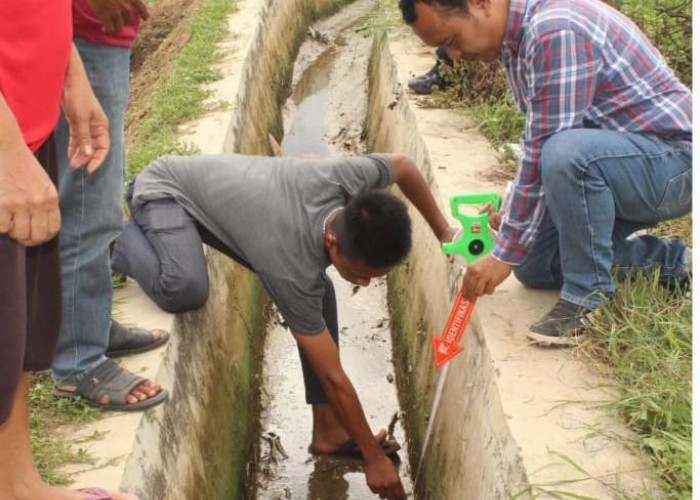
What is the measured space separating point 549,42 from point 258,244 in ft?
3.95

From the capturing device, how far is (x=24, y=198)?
1.84 metres

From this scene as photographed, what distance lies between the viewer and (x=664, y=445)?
256cm

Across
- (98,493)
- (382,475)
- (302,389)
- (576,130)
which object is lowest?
(302,389)

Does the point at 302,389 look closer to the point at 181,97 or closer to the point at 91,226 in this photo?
the point at 91,226

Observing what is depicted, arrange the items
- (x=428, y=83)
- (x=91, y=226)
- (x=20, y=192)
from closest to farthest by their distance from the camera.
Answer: (x=20, y=192) → (x=91, y=226) → (x=428, y=83)

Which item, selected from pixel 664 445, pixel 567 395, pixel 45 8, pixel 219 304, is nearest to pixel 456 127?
pixel 219 304

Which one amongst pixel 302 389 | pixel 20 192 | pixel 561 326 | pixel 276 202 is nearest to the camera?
pixel 20 192

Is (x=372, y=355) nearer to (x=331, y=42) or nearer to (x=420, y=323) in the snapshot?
(x=420, y=323)

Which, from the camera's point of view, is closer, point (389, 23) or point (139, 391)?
point (139, 391)

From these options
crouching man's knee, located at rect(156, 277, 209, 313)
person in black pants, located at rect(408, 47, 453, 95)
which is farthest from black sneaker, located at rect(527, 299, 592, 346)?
person in black pants, located at rect(408, 47, 453, 95)

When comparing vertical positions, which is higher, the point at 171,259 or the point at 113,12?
the point at 113,12

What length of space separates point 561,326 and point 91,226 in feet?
5.20

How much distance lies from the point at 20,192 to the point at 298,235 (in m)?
1.47

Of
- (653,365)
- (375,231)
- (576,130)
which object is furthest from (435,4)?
(653,365)
